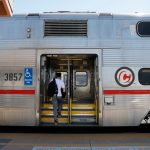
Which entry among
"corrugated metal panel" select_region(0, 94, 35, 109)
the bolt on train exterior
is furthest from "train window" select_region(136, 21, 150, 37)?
"corrugated metal panel" select_region(0, 94, 35, 109)

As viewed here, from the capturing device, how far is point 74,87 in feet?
45.6

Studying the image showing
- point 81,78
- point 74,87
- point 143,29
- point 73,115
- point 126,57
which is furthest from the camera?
point 74,87

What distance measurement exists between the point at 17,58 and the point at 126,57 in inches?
137

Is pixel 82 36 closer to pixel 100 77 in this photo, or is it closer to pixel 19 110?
pixel 100 77

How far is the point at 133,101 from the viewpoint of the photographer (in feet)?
36.1

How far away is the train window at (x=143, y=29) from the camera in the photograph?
1131 cm

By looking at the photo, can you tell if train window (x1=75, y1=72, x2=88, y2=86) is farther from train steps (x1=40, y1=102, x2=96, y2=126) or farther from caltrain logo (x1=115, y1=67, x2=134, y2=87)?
caltrain logo (x1=115, y1=67, x2=134, y2=87)

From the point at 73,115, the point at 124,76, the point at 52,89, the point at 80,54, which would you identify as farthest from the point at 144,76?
the point at 52,89

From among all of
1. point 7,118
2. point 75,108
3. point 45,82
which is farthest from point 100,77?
point 7,118

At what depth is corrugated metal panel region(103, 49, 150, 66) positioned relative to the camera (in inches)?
436

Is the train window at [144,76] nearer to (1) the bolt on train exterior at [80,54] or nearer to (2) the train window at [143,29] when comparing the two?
(1) the bolt on train exterior at [80,54]

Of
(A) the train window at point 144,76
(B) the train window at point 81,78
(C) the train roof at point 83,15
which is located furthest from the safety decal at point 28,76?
(A) the train window at point 144,76

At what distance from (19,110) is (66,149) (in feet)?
10.2

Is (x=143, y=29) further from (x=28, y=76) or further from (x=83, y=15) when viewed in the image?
(x=28, y=76)
